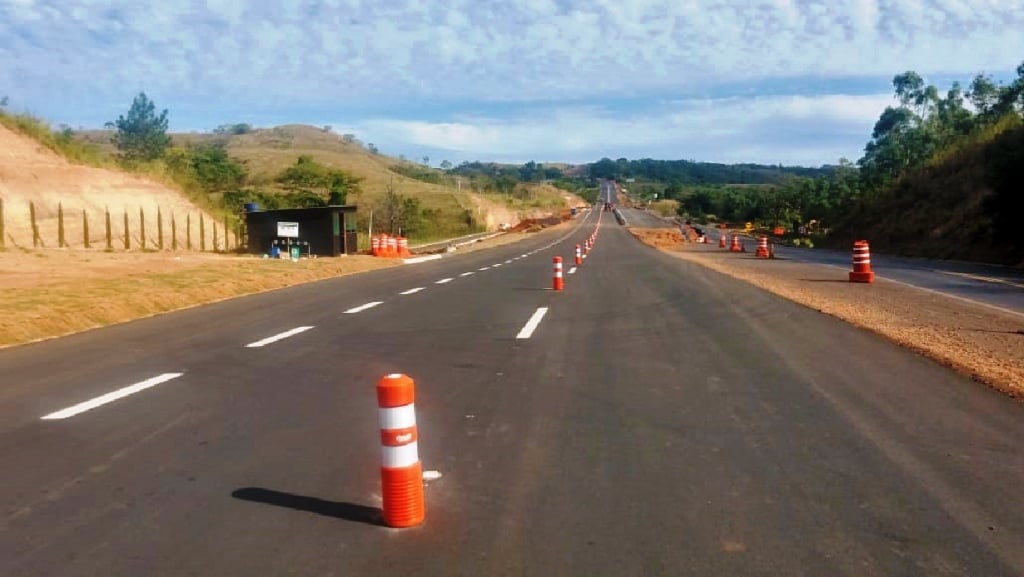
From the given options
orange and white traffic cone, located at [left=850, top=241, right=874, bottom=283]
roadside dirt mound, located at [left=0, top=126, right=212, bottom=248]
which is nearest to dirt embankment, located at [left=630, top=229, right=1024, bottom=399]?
orange and white traffic cone, located at [left=850, top=241, right=874, bottom=283]

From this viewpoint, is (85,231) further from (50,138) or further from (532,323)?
(532,323)

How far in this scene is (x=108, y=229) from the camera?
38062 millimetres

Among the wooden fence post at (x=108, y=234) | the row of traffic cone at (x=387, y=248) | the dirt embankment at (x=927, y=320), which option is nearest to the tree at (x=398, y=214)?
the row of traffic cone at (x=387, y=248)

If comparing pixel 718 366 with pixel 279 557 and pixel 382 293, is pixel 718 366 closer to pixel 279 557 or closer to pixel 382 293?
pixel 279 557

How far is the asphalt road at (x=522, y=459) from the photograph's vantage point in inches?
198

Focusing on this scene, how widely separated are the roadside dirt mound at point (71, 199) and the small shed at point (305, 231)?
13.4 ft

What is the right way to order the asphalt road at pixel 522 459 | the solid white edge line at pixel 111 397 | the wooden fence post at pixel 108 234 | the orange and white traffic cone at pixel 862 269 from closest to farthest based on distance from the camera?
the asphalt road at pixel 522 459
the solid white edge line at pixel 111 397
the orange and white traffic cone at pixel 862 269
the wooden fence post at pixel 108 234

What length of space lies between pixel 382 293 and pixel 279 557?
17.7 meters

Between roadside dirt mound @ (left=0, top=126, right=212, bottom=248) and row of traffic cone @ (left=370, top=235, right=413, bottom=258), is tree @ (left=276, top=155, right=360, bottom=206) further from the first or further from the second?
row of traffic cone @ (left=370, top=235, right=413, bottom=258)

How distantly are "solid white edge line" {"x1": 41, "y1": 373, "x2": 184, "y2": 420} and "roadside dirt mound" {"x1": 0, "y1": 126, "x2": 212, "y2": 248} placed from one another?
2834 cm

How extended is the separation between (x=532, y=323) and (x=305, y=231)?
31009mm

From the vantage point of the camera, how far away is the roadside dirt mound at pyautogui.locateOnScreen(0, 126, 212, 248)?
126 feet

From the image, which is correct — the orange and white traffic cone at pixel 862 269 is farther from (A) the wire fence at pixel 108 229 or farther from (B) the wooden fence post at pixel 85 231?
(B) the wooden fence post at pixel 85 231

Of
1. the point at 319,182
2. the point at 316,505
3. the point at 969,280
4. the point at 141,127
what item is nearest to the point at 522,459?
the point at 316,505
